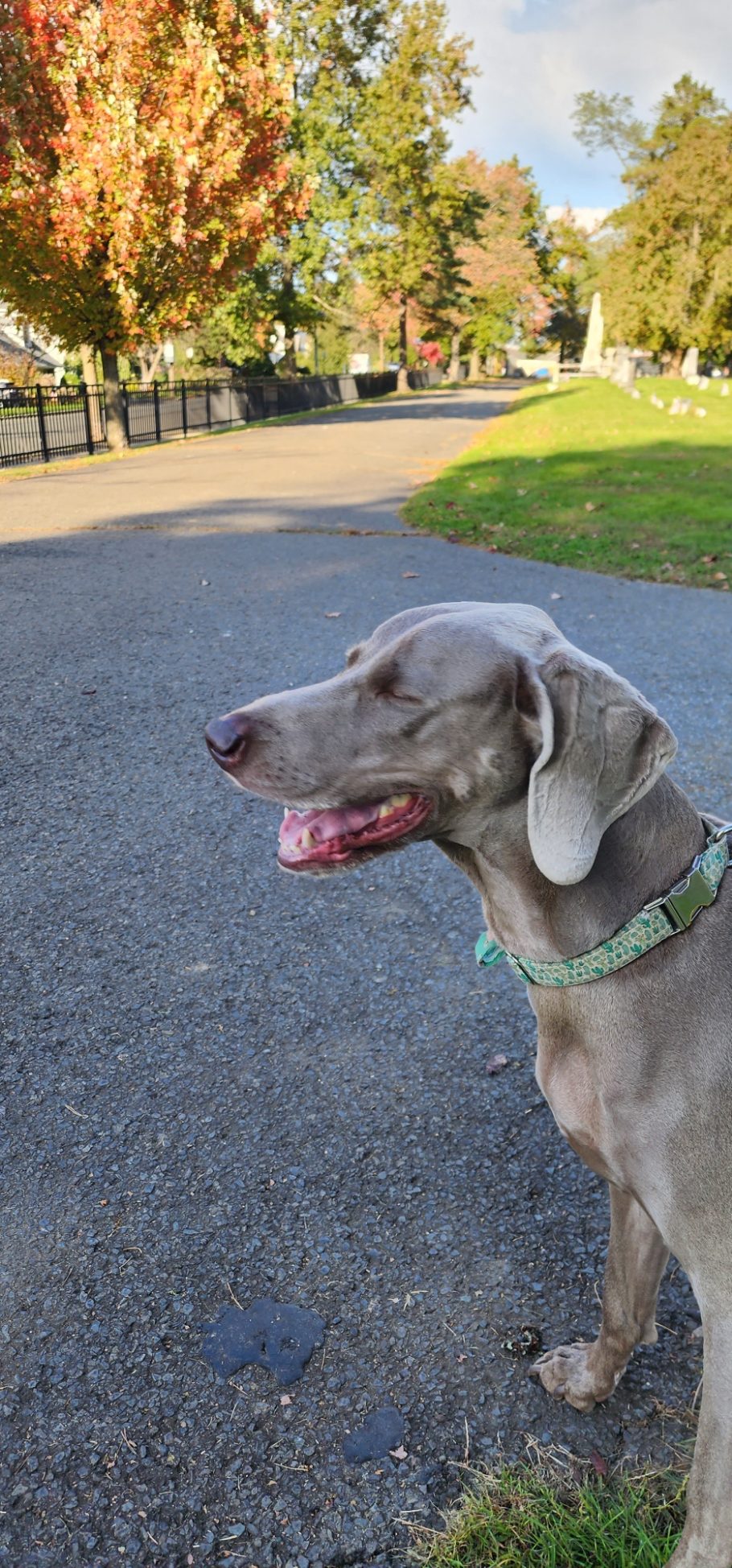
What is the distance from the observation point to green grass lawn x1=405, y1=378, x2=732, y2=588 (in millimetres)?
10422

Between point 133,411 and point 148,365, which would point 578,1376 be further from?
point 148,365

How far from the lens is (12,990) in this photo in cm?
353

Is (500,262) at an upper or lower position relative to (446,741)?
upper

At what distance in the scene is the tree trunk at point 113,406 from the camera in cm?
2000

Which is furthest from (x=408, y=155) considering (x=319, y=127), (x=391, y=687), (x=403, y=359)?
(x=391, y=687)

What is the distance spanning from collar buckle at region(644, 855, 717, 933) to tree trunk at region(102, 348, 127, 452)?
66.9ft

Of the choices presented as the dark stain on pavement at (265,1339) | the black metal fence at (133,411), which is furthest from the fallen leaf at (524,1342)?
the black metal fence at (133,411)

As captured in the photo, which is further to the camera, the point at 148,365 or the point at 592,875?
the point at 148,365

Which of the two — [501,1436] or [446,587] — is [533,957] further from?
[446,587]

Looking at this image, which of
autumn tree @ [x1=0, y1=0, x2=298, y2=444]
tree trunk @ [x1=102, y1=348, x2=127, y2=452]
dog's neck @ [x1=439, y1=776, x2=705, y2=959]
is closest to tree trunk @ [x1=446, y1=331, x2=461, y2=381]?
autumn tree @ [x1=0, y1=0, x2=298, y2=444]

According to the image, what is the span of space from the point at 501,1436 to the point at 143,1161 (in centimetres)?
115

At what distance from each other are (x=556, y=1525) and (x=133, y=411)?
2438 cm

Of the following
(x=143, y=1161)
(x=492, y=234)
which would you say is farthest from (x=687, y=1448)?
(x=492, y=234)

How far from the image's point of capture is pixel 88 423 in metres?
20.9
